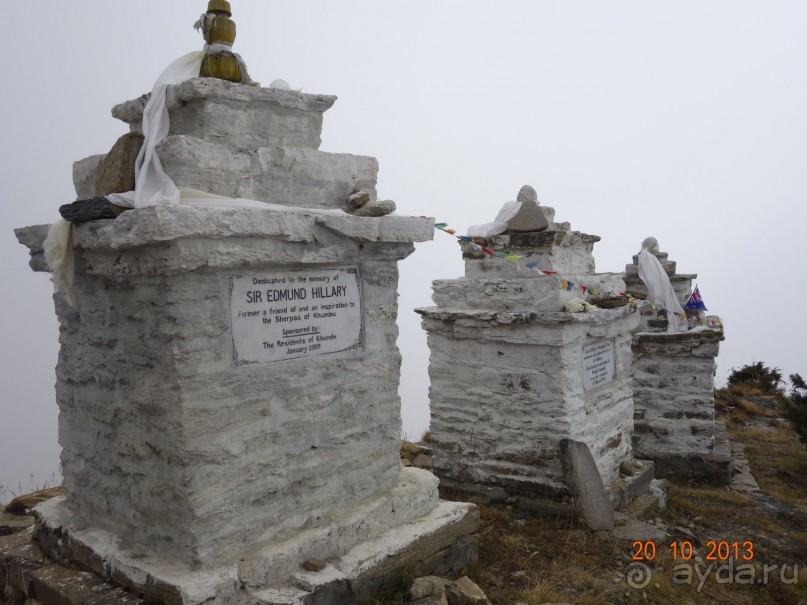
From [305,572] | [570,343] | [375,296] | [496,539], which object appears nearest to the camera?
[305,572]

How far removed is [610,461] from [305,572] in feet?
12.9

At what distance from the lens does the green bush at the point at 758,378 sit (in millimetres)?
14367

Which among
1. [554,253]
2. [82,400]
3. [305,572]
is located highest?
[554,253]

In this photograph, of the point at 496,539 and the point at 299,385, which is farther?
the point at 496,539

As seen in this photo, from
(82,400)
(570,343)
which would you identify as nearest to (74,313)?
(82,400)

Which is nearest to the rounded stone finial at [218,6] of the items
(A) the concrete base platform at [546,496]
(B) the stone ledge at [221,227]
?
(B) the stone ledge at [221,227]

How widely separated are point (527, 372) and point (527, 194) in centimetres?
179

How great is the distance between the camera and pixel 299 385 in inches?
155

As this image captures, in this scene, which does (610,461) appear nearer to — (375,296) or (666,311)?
(666,311)

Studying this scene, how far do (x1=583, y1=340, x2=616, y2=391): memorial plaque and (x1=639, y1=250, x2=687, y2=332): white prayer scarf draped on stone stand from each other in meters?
2.07

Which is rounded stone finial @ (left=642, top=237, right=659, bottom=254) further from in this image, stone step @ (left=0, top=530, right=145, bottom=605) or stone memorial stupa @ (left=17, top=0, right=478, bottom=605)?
stone step @ (left=0, top=530, right=145, bottom=605)

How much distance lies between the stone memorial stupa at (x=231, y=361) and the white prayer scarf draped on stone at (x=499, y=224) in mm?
2106

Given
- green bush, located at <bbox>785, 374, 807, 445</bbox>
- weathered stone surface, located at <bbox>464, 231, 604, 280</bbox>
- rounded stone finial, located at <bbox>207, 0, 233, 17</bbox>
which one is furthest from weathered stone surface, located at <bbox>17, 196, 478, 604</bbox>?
green bush, located at <bbox>785, 374, 807, 445</bbox>
